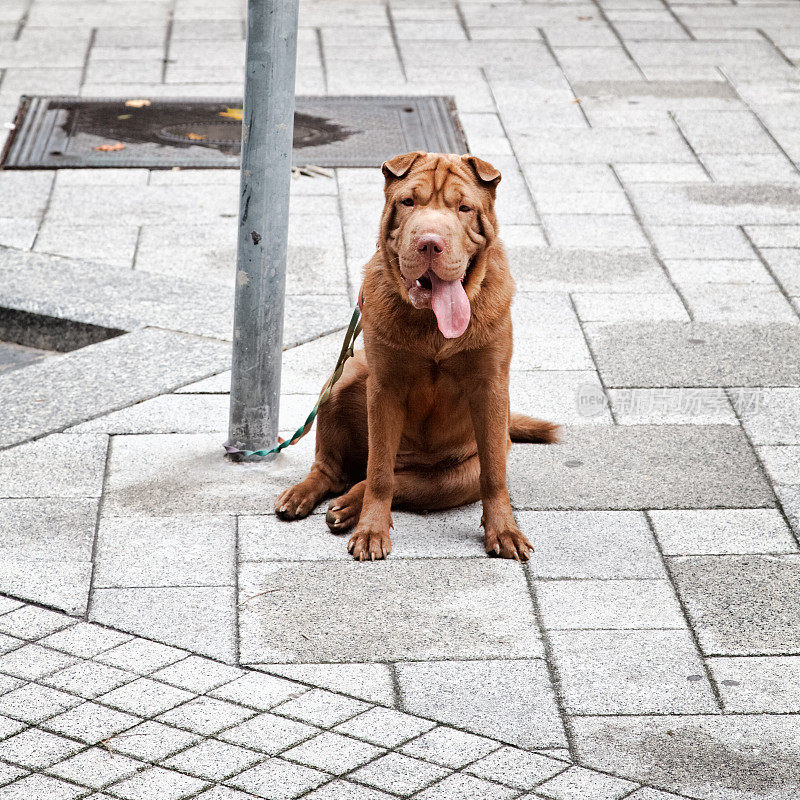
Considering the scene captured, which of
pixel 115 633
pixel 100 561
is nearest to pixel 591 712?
pixel 115 633

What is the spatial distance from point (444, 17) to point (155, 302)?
21.2 feet

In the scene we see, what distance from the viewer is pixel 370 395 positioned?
4.49 meters

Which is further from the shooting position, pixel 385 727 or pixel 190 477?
pixel 190 477

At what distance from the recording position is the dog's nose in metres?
3.93

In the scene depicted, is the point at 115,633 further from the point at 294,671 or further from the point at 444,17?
the point at 444,17

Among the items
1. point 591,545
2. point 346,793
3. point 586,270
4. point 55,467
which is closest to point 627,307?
point 586,270

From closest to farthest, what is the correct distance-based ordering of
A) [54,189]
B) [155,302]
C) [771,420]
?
[771,420], [155,302], [54,189]

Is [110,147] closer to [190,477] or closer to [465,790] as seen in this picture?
[190,477]

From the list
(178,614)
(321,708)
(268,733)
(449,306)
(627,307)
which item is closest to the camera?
(268,733)

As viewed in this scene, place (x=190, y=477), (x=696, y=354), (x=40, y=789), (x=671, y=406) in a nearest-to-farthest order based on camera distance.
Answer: (x=40, y=789)
(x=190, y=477)
(x=671, y=406)
(x=696, y=354)

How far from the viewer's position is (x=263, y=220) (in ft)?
16.4

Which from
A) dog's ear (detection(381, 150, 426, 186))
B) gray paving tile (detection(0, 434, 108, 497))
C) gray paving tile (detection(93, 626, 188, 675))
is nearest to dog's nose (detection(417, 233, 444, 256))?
dog's ear (detection(381, 150, 426, 186))

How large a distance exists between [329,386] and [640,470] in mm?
1329

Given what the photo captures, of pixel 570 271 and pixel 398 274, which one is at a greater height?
pixel 398 274
